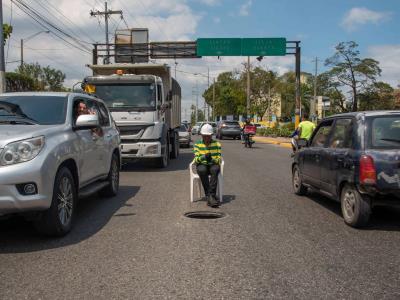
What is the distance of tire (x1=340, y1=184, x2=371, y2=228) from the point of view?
21.0ft

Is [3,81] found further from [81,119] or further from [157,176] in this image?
[81,119]

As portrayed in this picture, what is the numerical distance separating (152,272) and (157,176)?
26.5 ft

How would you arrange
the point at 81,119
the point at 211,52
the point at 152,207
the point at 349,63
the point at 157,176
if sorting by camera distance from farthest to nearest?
the point at 349,63
the point at 211,52
the point at 157,176
the point at 152,207
the point at 81,119

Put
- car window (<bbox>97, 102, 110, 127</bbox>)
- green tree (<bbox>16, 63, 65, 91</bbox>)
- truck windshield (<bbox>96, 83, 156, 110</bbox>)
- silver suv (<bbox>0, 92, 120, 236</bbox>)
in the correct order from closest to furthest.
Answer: silver suv (<bbox>0, 92, 120, 236</bbox>)
car window (<bbox>97, 102, 110, 127</bbox>)
truck windshield (<bbox>96, 83, 156, 110</bbox>)
green tree (<bbox>16, 63, 65, 91</bbox>)

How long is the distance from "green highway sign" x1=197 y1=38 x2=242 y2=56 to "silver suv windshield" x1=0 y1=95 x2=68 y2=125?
92.5ft

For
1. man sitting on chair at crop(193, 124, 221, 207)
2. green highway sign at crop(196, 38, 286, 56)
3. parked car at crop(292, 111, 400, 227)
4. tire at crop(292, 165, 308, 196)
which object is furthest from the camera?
green highway sign at crop(196, 38, 286, 56)

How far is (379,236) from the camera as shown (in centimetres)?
618

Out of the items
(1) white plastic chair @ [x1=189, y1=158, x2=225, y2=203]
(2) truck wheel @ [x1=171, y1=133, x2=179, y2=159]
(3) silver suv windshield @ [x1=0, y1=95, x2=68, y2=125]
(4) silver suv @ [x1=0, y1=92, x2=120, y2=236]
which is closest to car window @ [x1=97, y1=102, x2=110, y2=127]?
(4) silver suv @ [x1=0, y1=92, x2=120, y2=236]

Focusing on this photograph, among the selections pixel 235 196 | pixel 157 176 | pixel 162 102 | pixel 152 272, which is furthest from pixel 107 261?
pixel 162 102

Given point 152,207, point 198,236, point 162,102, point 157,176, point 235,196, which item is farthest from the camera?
point 162,102

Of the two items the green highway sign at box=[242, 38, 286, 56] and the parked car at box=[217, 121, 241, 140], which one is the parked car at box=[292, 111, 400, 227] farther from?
the parked car at box=[217, 121, 241, 140]

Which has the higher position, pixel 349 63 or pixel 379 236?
pixel 349 63

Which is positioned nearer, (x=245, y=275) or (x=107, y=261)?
(x=245, y=275)

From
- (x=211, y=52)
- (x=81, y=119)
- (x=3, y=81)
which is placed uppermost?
(x=211, y=52)
